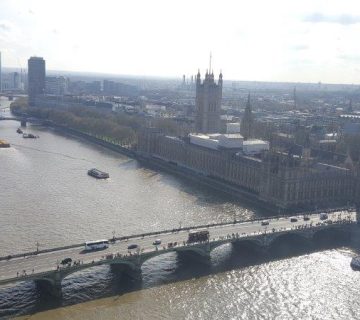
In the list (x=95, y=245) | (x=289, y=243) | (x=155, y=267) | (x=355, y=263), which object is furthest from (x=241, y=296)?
(x=289, y=243)

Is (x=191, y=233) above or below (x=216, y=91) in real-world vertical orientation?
below

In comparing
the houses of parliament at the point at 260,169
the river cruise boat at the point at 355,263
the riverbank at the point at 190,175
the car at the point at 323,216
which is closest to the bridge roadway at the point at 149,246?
the car at the point at 323,216

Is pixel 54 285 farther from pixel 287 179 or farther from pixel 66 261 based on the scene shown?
pixel 287 179

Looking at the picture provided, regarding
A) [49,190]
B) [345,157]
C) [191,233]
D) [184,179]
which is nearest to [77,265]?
[191,233]

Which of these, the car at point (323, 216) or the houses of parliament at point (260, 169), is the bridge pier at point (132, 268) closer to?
the car at point (323, 216)

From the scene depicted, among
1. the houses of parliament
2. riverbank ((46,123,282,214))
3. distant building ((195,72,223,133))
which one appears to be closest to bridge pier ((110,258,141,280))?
riverbank ((46,123,282,214))

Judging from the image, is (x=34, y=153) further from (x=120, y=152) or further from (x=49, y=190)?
(x=49, y=190)

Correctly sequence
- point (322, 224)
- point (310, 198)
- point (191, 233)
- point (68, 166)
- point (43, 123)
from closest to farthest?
point (191, 233)
point (322, 224)
point (310, 198)
point (68, 166)
point (43, 123)
